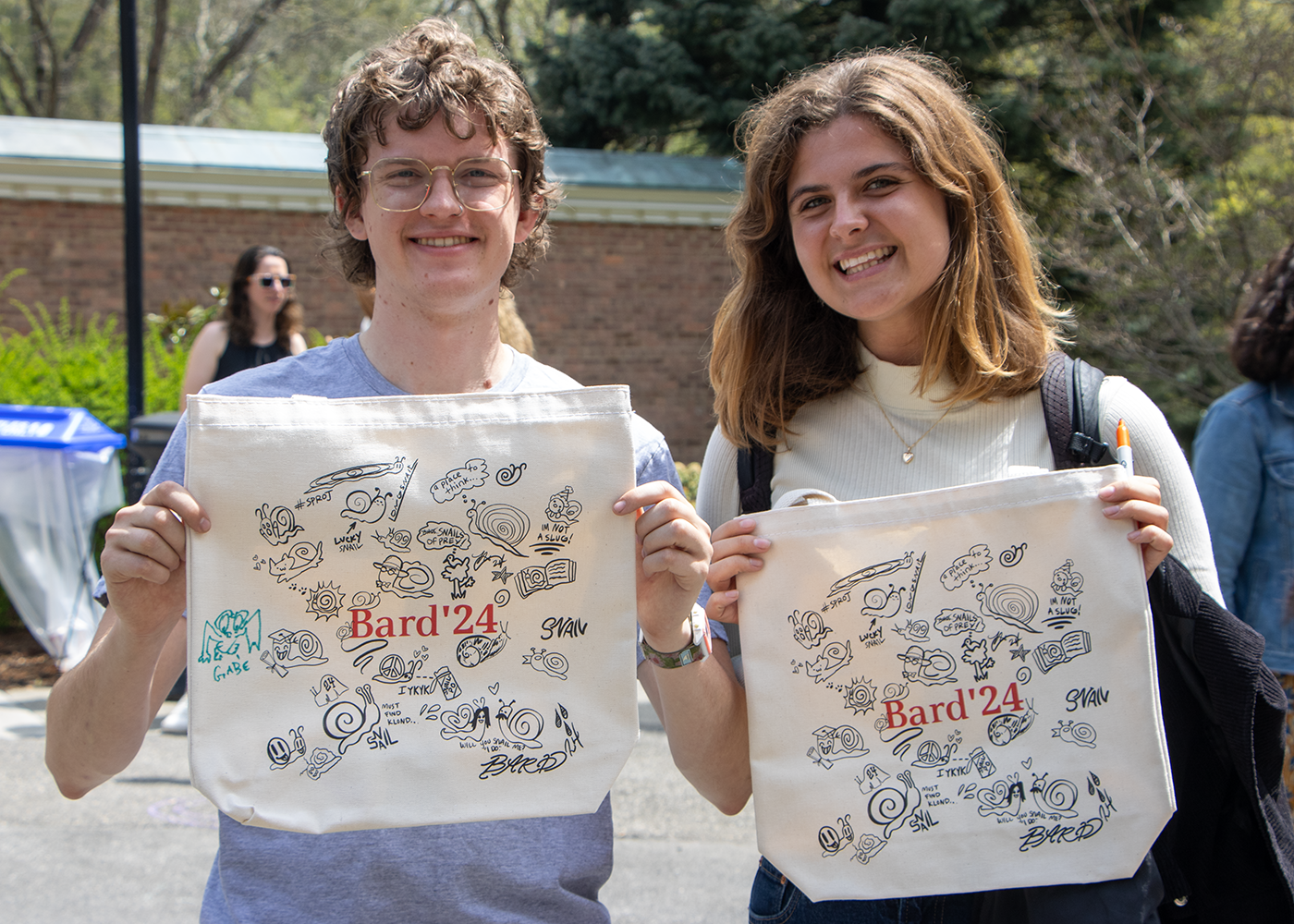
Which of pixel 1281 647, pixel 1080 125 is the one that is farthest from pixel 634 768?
pixel 1080 125

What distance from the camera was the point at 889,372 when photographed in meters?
1.86

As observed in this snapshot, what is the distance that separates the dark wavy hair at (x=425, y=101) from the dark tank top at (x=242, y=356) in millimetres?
4236

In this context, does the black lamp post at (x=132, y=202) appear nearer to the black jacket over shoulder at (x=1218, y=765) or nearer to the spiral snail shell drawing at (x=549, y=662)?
the spiral snail shell drawing at (x=549, y=662)

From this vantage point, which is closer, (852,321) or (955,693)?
(955,693)

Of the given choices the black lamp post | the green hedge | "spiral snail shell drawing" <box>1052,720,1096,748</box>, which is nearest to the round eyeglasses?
"spiral snail shell drawing" <box>1052,720,1096,748</box>

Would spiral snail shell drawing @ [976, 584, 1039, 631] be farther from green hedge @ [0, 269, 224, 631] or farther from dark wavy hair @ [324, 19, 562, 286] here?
green hedge @ [0, 269, 224, 631]

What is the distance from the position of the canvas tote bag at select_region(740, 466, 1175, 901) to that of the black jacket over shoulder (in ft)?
0.33

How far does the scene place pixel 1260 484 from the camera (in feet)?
8.86

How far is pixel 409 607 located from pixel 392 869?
39 centimetres

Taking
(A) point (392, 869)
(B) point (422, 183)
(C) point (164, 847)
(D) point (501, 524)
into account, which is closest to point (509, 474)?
(D) point (501, 524)

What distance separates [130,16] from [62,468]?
2692 millimetres

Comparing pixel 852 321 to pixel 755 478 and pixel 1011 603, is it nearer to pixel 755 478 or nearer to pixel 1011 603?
pixel 755 478

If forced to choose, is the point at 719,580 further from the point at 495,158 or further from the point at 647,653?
the point at 495,158

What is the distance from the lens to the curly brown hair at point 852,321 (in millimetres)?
1761
